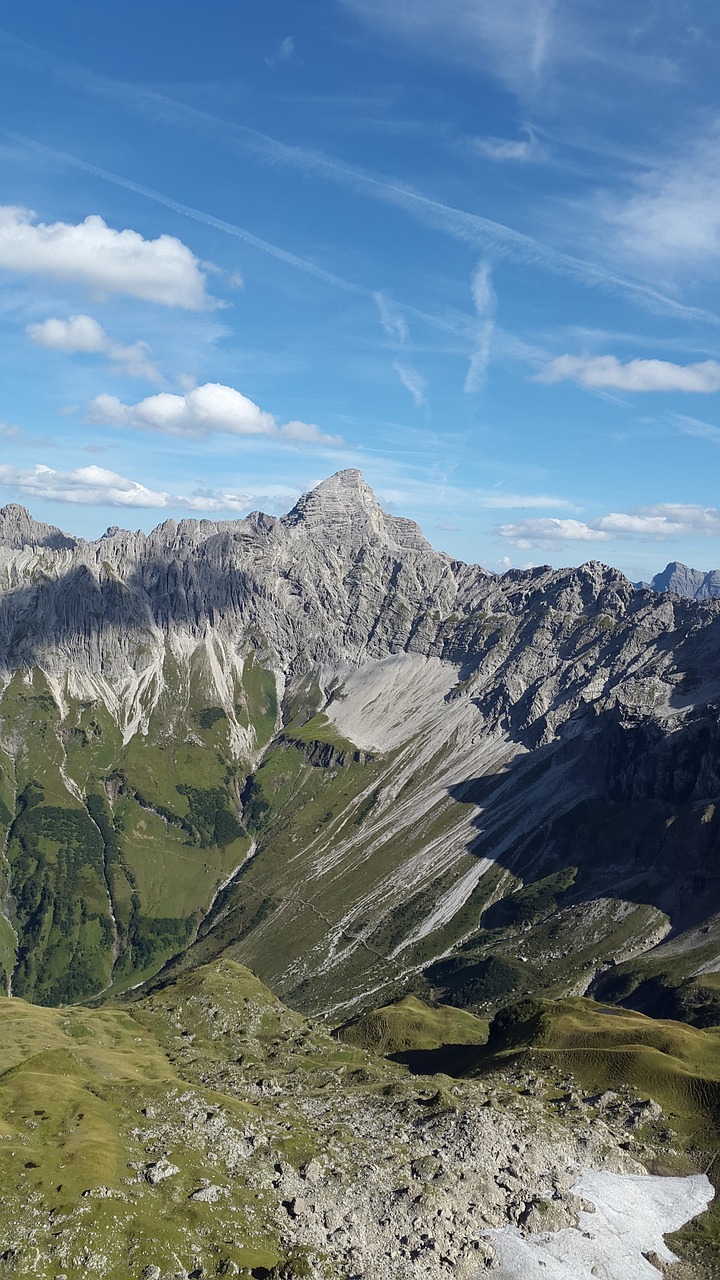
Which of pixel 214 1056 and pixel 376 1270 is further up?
pixel 376 1270

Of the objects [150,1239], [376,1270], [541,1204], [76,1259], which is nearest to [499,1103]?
[541,1204]

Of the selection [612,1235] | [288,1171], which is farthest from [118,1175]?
[612,1235]

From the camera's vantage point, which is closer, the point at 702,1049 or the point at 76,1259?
the point at 76,1259

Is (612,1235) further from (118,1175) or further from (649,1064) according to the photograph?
(118,1175)

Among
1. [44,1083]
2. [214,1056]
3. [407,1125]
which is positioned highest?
[407,1125]

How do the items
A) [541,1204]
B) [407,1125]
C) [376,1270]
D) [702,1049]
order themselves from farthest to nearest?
[702,1049] → [407,1125] → [541,1204] → [376,1270]

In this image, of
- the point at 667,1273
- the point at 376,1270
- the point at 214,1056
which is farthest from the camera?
the point at 214,1056

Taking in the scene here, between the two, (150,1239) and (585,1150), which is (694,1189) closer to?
(585,1150)

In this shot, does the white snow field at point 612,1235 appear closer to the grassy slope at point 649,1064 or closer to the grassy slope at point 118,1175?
the grassy slope at point 649,1064
